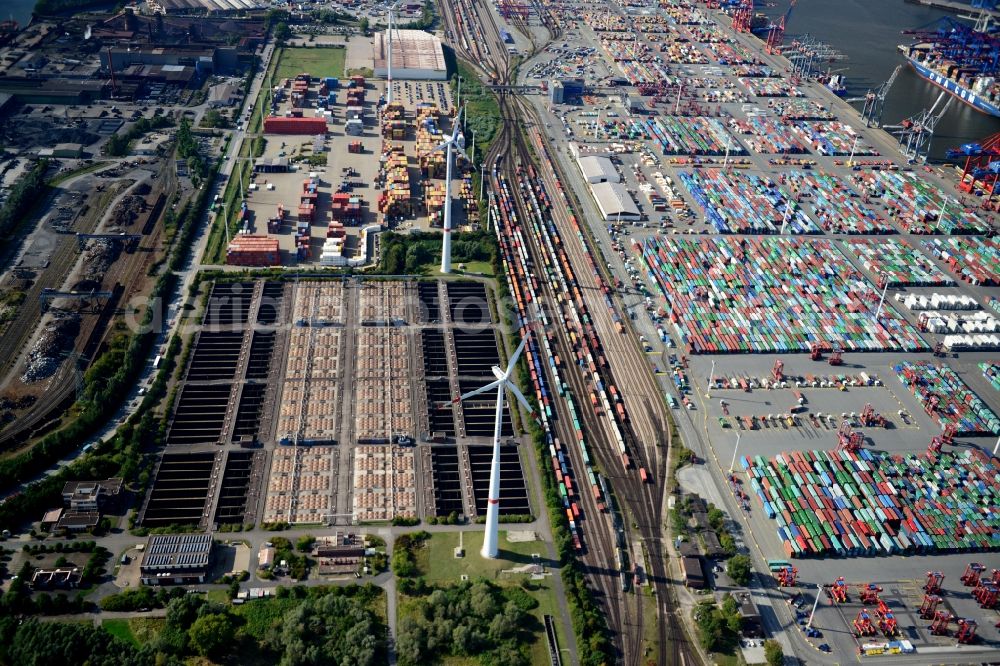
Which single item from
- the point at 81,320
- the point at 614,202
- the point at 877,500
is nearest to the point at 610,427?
the point at 877,500

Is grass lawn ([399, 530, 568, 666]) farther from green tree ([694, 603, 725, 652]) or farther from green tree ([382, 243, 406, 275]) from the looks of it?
green tree ([382, 243, 406, 275])

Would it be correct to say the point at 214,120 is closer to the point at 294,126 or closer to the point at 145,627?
the point at 294,126

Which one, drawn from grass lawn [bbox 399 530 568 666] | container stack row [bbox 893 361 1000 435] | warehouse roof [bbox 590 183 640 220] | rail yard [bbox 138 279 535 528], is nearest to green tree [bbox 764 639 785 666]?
grass lawn [bbox 399 530 568 666]

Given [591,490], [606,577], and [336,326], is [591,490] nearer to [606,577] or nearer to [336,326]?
[606,577]

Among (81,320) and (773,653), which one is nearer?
(773,653)

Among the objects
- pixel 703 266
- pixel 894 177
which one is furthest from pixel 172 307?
pixel 894 177

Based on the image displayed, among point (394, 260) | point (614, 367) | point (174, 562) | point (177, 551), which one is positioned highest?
point (394, 260)

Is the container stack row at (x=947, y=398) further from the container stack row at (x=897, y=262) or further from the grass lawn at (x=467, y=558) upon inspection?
the grass lawn at (x=467, y=558)
